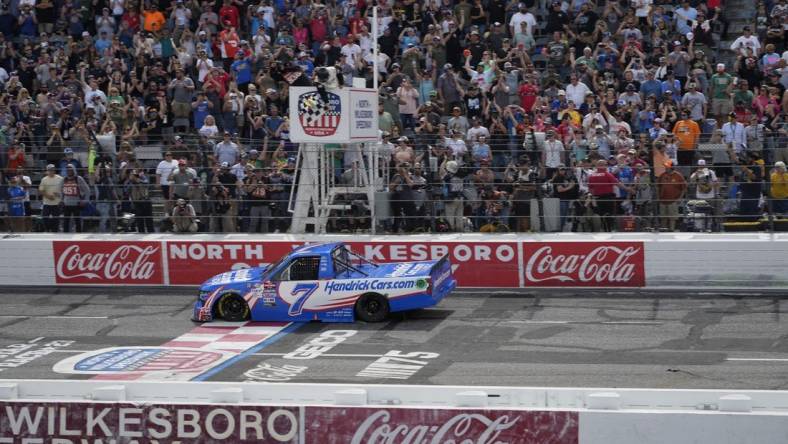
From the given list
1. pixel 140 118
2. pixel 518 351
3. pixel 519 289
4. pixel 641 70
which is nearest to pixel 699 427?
pixel 518 351

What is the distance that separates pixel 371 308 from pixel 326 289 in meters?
0.76

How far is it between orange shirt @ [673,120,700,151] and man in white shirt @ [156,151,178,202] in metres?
9.34

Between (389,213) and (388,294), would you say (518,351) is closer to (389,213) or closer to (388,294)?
(388,294)

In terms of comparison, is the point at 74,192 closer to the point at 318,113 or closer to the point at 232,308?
the point at 318,113

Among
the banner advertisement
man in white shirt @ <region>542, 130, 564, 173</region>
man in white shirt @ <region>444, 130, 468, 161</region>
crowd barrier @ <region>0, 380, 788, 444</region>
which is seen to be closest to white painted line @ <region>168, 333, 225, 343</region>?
man in white shirt @ <region>444, 130, 468, 161</region>

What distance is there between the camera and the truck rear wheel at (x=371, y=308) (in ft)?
64.7

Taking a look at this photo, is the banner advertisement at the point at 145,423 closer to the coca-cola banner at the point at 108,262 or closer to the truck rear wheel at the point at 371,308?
the truck rear wheel at the point at 371,308

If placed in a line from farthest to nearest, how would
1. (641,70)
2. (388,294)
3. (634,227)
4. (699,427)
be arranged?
(641,70)
(634,227)
(388,294)
(699,427)

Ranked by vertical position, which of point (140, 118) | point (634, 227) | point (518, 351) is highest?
point (140, 118)

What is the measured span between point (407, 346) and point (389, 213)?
5.04m

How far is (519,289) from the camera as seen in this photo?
72.3ft

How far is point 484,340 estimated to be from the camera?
732 inches

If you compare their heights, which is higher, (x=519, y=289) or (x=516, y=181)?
(x=516, y=181)

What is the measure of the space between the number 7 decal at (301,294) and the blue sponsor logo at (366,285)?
21 centimetres
